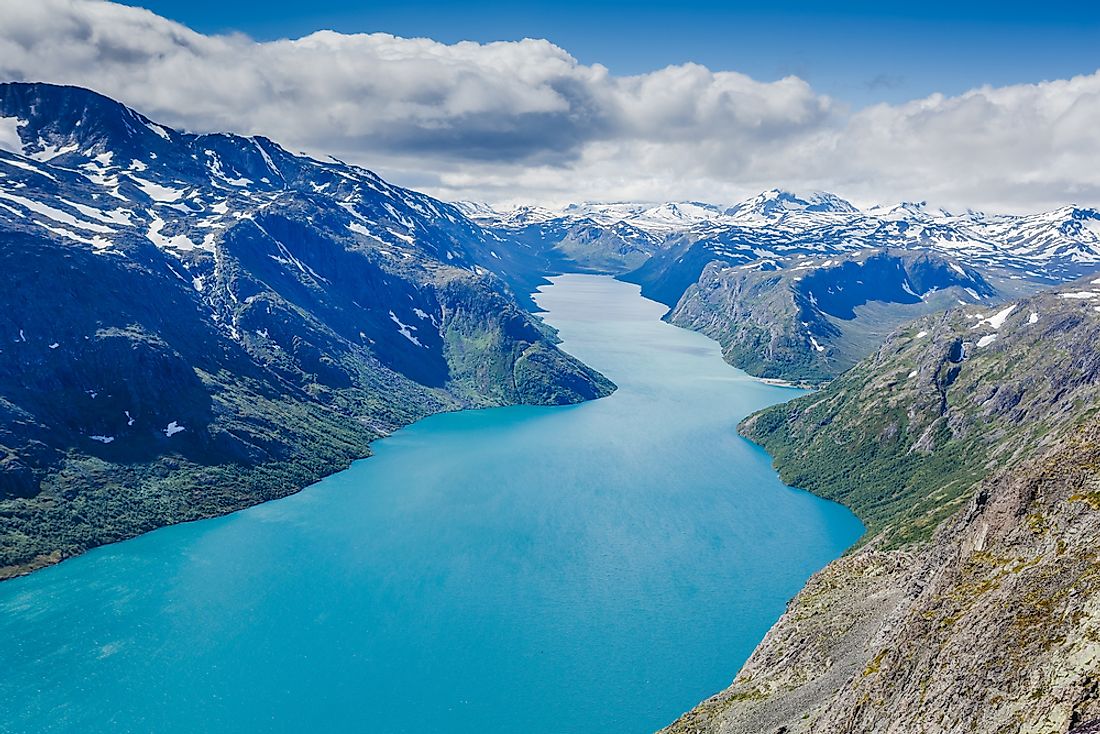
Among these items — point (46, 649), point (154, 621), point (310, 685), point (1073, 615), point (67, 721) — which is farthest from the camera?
point (154, 621)

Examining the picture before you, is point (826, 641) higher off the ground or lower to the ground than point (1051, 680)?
lower

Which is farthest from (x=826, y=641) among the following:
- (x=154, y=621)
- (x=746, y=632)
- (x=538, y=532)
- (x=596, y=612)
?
(x=154, y=621)

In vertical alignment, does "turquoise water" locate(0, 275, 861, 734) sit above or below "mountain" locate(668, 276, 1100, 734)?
below

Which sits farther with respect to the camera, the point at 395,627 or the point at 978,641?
the point at 395,627

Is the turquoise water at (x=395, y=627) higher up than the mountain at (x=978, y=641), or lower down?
lower down

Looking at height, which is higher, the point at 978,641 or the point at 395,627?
the point at 978,641

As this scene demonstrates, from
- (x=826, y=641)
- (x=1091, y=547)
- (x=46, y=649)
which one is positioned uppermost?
(x=1091, y=547)

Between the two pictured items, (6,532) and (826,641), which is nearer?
(826,641)

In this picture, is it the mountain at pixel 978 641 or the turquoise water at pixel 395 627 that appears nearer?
the mountain at pixel 978 641

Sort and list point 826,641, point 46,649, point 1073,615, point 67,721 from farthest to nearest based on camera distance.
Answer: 1. point 46,649
2. point 67,721
3. point 826,641
4. point 1073,615

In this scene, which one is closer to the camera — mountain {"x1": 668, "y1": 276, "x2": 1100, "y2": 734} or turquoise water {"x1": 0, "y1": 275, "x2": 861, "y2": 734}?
mountain {"x1": 668, "y1": 276, "x2": 1100, "y2": 734}

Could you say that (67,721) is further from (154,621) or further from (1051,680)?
(1051,680)
